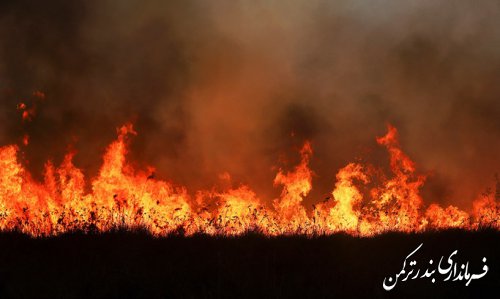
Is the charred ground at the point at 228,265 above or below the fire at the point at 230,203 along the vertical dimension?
below

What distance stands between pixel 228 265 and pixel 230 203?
636cm

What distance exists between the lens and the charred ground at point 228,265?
7340 mm

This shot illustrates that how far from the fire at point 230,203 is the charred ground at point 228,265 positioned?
0.88 meters

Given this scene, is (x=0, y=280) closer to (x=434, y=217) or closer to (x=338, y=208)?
(x=338, y=208)

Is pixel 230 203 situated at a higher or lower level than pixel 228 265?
higher

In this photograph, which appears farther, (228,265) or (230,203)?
(230,203)

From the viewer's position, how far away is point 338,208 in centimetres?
1417

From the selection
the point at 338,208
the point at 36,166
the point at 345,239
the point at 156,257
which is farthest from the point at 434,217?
the point at 36,166

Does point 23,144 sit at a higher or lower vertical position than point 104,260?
higher

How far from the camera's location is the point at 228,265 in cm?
827

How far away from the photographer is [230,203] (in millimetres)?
14609

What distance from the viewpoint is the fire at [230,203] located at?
37.0ft

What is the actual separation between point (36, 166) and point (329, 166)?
11.1m

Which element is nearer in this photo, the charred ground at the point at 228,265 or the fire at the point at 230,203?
the charred ground at the point at 228,265
